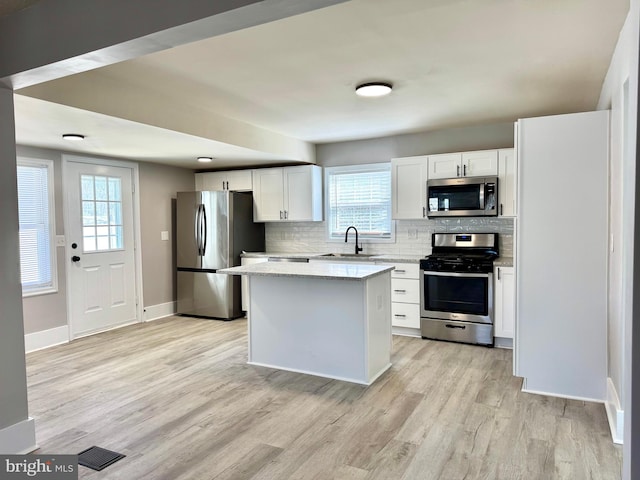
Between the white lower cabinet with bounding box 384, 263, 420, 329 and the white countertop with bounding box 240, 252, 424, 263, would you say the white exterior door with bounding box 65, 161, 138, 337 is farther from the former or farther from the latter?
the white lower cabinet with bounding box 384, 263, 420, 329

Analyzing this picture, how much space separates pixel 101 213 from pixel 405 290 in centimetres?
374

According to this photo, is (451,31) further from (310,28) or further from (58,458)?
(58,458)

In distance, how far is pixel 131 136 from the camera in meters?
3.98

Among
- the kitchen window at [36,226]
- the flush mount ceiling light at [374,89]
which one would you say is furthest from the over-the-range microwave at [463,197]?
the kitchen window at [36,226]

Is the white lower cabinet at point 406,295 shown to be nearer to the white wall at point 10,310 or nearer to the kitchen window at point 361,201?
the kitchen window at point 361,201

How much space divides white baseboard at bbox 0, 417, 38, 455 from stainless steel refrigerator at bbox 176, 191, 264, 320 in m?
3.23

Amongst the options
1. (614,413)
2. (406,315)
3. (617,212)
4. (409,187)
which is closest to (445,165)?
(409,187)

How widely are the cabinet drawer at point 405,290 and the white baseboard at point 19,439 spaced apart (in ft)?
11.6

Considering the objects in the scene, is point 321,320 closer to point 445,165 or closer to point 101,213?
point 445,165

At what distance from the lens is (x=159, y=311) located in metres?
6.08

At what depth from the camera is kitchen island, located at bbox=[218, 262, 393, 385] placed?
3523 millimetres

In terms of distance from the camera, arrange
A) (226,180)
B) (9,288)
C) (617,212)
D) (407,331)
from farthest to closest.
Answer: (226,180), (407,331), (617,212), (9,288)

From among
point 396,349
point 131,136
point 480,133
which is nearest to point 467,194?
point 480,133

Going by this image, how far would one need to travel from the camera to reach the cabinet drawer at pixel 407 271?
486 cm
